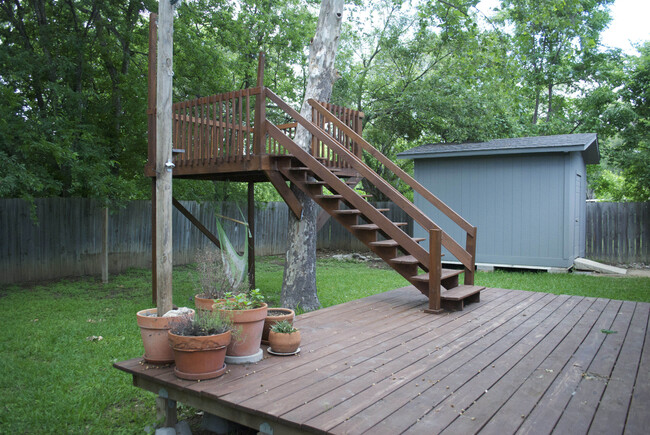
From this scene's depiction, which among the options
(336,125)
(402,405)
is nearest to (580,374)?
(402,405)

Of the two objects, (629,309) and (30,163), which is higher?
(30,163)

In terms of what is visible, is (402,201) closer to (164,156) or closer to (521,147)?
(164,156)

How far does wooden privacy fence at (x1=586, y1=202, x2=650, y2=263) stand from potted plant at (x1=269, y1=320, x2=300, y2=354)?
1134 centimetres

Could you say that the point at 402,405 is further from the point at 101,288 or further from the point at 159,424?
the point at 101,288

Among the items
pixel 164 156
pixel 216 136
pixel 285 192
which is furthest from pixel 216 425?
pixel 216 136

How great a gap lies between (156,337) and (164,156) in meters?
1.18

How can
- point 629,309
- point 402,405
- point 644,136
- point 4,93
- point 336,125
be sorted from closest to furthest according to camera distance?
point 402,405 < point 629,309 < point 336,125 < point 4,93 < point 644,136

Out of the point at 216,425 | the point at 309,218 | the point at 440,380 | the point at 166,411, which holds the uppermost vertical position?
the point at 309,218

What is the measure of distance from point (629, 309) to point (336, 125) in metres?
4.02

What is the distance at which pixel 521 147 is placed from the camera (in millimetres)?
10250

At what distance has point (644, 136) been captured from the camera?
13227 millimetres

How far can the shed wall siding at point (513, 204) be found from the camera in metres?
10.2

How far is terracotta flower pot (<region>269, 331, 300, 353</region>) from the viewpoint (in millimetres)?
3404

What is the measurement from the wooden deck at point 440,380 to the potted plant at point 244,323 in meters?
0.10
